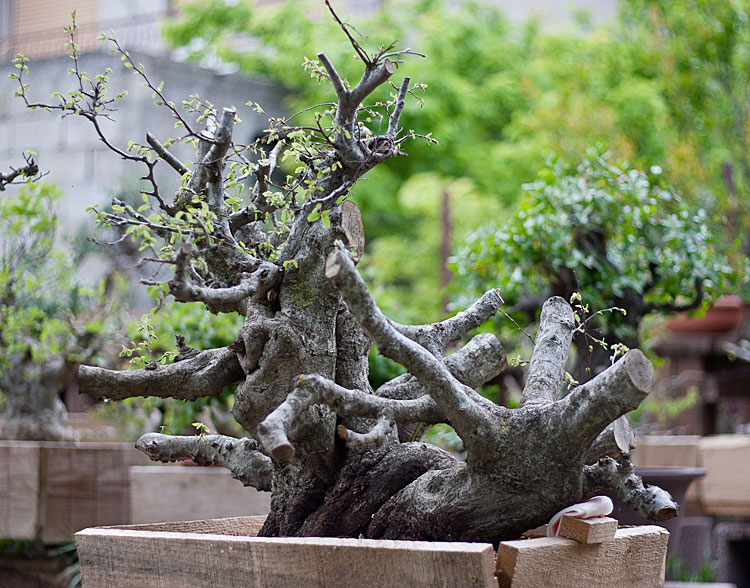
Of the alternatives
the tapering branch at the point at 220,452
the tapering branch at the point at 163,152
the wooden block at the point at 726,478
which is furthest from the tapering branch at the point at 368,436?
the wooden block at the point at 726,478

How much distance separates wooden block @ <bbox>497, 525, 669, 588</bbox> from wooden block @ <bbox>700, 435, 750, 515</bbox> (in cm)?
300

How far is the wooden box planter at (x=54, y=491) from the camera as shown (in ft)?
11.8

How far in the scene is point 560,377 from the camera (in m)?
1.94

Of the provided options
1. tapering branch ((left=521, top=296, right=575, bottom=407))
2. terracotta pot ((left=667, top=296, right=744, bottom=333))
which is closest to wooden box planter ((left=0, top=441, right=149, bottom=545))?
tapering branch ((left=521, top=296, right=575, bottom=407))

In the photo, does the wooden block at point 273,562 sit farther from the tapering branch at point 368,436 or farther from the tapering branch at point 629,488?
the tapering branch at point 629,488

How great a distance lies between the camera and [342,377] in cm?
205

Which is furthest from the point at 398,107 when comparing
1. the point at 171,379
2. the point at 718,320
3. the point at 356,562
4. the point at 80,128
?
the point at 80,128

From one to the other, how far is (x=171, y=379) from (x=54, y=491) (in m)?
1.95

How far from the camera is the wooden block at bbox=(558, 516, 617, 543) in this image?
163 cm

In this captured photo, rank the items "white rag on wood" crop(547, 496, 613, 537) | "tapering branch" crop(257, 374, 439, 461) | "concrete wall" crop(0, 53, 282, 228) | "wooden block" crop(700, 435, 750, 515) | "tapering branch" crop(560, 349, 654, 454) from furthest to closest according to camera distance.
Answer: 1. "concrete wall" crop(0, 53, 282, 228)
2. "wooden block" crop(700, 435, 750, 515)
3. "white rag on wood" crop(547, 496, 613, 537)
4. "tapering branch" crop(560, 349, 654, 454)
5. "tapering branch" crop(257, 374, 439, 461)

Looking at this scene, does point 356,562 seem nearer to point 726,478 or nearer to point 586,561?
point 586,561

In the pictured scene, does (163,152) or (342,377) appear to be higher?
(163,152)

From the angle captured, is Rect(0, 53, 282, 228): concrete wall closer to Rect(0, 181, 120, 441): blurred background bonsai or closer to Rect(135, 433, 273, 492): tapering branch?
Rect(0, 181, 120, 441): blurred background bonsai

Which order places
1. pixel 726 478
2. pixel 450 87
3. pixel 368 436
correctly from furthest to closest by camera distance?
pixel 450 87, pixel 726 478, pixel 368 436
